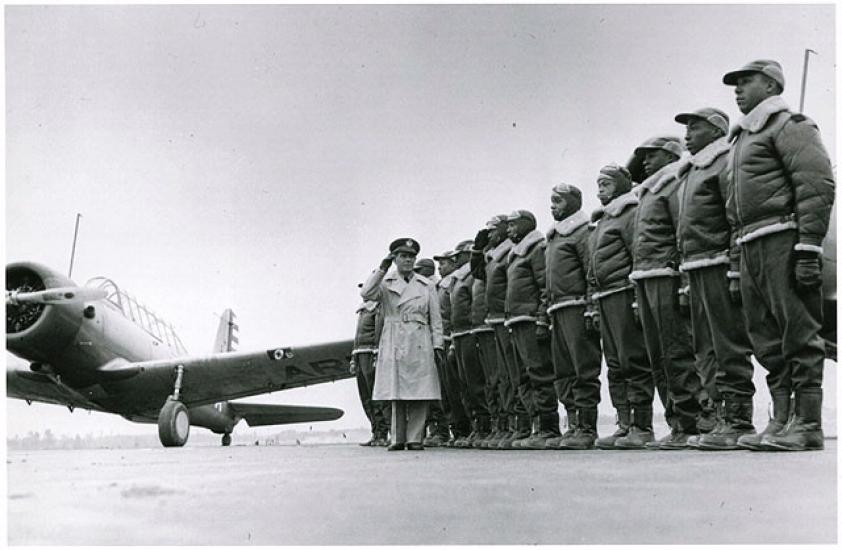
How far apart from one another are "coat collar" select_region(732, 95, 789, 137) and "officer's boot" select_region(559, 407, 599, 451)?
251 cm

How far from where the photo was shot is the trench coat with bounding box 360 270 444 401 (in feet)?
23.6

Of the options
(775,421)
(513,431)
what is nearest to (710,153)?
(775,421)

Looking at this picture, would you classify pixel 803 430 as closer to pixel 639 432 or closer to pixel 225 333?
pixel 639 432

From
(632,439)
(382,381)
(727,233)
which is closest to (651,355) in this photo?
(632,439)

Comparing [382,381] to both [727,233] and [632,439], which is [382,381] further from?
[727,233]

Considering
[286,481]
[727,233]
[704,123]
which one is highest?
[704,123]

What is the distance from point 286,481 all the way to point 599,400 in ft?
10.9

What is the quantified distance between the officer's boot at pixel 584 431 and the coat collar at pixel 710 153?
6.84 ft

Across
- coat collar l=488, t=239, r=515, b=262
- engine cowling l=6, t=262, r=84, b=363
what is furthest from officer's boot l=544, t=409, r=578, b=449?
engine cowling l=6, t=262, r=84, b=363

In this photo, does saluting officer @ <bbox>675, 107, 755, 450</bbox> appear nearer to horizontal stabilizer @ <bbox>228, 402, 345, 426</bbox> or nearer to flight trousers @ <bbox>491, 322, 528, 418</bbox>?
flight trousers @ <bbox>491, 322, 528, 418</bbox>

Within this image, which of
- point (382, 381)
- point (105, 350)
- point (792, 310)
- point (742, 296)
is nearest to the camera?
point (792, 310)

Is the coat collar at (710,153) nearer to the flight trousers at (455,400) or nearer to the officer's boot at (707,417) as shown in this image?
the officer's boot at (707,417)

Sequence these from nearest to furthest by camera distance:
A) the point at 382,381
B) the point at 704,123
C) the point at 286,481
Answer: the point at 286,481
the point at 704,123
the point at 382,381

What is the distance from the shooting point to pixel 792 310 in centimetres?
452
